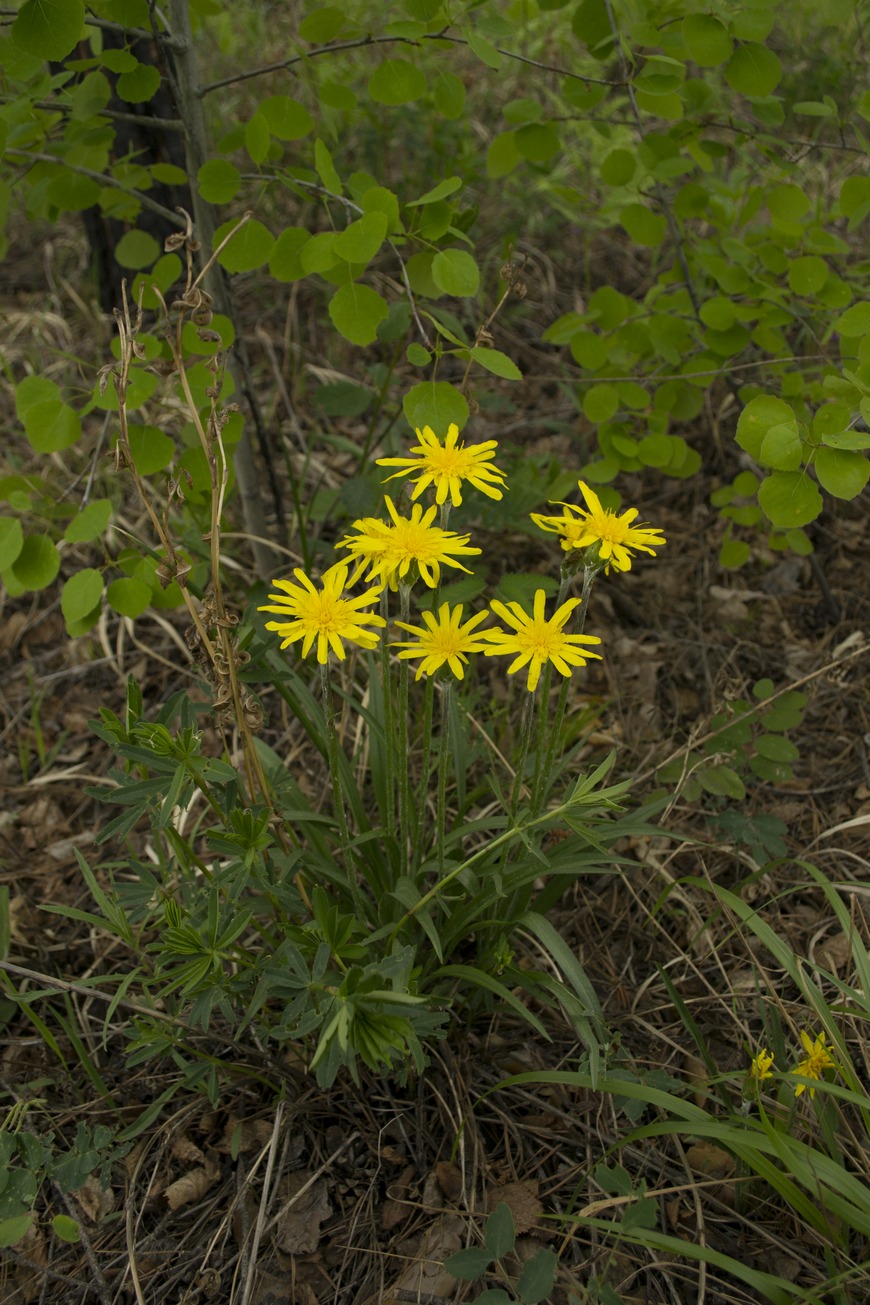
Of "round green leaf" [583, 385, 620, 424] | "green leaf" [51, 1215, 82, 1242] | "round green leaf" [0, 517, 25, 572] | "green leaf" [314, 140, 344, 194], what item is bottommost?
"green leaf" [51, 1215, 82, 1242]

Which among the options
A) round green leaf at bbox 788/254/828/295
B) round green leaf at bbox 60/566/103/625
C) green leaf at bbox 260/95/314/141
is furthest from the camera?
round green leaf at bbox 788/254/828/295

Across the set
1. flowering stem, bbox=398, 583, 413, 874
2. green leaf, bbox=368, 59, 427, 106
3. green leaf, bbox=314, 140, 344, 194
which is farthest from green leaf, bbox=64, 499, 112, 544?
green leaf, bbox=368, 59, 427, 106

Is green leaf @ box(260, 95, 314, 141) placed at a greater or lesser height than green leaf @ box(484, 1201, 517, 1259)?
greater

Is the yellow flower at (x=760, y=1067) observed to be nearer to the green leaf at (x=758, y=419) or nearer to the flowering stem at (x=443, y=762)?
the flowering stem at (x=443, y=762)

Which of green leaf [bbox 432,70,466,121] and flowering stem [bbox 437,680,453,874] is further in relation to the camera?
green leaf [bbox 432,70,466,121]

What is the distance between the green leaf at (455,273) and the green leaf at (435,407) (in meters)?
0.17

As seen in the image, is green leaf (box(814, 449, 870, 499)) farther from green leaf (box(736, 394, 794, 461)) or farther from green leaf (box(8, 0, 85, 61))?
green leaf (box(8, 0, 85, 61))

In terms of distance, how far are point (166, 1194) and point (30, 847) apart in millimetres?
1034

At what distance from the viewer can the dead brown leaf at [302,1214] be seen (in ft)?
5.37

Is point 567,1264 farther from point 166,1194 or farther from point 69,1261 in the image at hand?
point 69,1261

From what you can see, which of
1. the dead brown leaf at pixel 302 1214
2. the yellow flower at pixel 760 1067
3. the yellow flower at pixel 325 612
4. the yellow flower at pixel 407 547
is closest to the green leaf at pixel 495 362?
the yellow flower at pixel 407 547

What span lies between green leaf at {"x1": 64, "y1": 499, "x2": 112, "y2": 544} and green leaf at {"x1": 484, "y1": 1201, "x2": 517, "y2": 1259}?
137 cm

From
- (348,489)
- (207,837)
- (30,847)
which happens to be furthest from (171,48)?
(30,847)

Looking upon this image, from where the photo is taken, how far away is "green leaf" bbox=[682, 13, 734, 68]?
1797 millimetres
